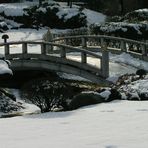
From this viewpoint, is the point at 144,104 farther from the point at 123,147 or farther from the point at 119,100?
the point at 123,147

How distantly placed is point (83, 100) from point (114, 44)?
56.4 feet

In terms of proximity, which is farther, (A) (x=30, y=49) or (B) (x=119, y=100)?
(A) (x=30, y=49)

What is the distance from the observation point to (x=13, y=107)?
1561cm

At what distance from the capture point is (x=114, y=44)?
97.9 feet

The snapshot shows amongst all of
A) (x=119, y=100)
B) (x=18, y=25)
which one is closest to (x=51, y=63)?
(x=119, y=100)

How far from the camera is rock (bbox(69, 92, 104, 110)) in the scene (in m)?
12.9

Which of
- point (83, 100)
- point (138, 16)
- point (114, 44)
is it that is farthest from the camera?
point (138, 16)

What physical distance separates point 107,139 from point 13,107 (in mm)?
7680

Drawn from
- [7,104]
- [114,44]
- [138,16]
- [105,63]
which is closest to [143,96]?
Answer: [7,104]

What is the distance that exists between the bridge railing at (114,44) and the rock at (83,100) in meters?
8.74

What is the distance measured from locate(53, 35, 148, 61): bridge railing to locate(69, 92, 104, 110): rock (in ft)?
28.7

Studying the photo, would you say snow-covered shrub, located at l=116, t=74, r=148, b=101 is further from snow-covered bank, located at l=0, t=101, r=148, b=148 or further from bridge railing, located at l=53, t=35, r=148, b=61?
bridge railing, located at l=53, t=35, r=148, b=61

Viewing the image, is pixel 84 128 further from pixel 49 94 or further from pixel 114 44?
pixel 114 44

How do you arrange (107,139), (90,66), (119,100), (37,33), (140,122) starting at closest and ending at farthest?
(107,139)
(140,122)
(119,100)
(90,66)
(37,33)
